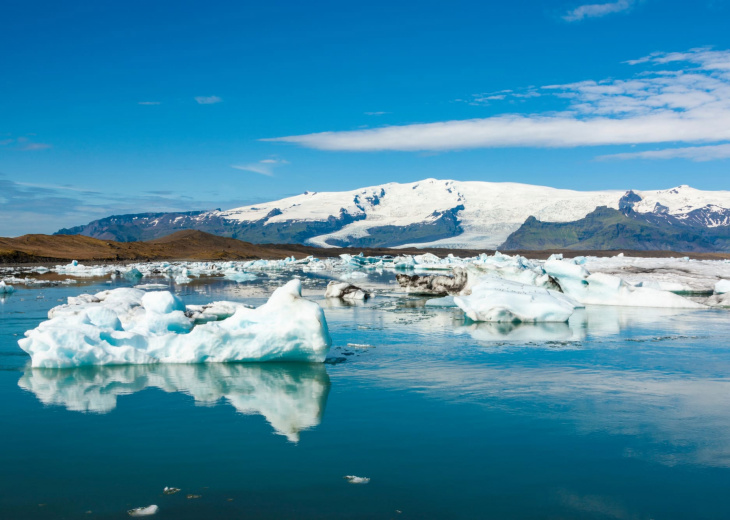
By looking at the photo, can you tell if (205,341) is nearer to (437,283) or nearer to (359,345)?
(359,345)

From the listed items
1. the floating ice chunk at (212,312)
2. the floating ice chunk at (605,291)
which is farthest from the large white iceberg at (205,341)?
the floating ice chunk at (605,291)

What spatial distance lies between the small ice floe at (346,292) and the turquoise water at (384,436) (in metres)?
9.85

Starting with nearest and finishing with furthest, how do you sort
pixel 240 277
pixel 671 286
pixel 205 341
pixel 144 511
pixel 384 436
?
1. pixel 144 511
2. pixel 384 436
3. pixel 205 341
4. pixel 671 286
5. pixel 240 277

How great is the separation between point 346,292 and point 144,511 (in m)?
17.0

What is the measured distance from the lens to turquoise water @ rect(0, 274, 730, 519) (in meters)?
4.68

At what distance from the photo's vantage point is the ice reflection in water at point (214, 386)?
23.5ft

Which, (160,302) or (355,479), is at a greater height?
(160,302)

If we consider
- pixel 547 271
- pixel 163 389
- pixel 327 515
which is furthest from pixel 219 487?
pixel 547 271

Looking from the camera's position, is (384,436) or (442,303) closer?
(384,436)

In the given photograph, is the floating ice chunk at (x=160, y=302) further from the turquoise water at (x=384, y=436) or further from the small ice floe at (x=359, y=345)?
the small ice floe at (x=359, y=345)

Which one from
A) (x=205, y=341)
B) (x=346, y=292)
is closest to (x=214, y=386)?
(x=205, y=341)

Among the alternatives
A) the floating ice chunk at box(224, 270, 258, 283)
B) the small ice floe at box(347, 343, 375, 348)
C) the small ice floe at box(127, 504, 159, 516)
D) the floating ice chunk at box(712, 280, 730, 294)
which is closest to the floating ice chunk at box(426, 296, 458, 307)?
the small ice floe at box(347, 343, 375, 348)

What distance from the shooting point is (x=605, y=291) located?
767 inches

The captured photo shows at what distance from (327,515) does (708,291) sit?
80.4 ft
